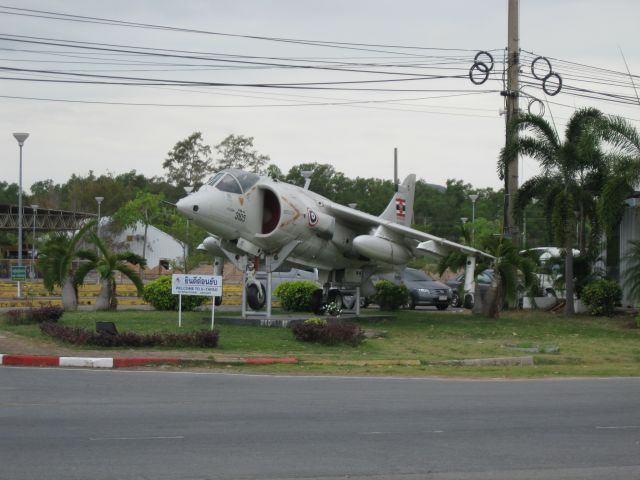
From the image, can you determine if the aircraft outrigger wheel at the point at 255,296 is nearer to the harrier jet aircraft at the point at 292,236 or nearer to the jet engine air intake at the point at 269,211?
the harrier jet aircraft at the point at 292,236

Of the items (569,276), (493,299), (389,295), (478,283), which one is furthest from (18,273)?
(569,276)

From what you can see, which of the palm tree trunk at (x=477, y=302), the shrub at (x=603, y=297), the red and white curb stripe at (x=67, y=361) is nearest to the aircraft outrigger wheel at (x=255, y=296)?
the palm tree trunk at (x=477, y=302)

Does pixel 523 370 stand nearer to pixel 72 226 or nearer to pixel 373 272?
pixel 373 272

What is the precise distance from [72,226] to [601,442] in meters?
64.8

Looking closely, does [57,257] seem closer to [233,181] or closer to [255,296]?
[255,296]

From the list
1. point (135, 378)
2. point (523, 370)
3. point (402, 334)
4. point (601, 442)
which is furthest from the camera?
point (402, 334)

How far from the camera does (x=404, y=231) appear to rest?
28.5 m

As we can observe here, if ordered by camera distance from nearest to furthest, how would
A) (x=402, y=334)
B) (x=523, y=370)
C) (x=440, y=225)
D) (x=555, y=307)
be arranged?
(x=523, y=370) < (x=402, y=334) < (x=555, y=307) < (x=440, y=225)

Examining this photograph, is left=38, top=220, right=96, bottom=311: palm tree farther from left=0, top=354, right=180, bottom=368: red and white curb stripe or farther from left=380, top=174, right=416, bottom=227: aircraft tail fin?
left=0, top=354, right=180, bottom=368: red and white curb stripe

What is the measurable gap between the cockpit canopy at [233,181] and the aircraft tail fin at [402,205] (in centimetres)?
765

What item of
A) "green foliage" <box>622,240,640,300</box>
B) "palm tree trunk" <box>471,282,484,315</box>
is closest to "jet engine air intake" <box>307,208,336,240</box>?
"palm tree trunk" <box>471,282,484,315</box>

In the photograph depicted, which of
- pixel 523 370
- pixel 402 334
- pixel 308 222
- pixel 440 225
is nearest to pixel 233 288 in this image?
pixel 308 222

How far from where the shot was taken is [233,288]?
4134cm

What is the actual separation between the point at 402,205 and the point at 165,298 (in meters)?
8.89
